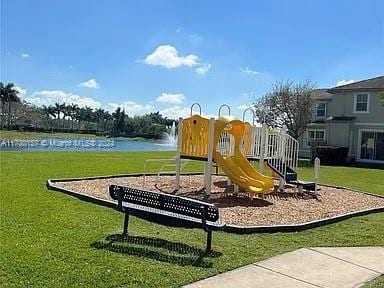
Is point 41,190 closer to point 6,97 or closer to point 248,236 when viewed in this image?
point 248,236

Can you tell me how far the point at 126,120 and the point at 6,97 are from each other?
2577 cm

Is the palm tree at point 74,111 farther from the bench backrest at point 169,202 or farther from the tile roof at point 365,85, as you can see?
the bench backrest at point 169,202

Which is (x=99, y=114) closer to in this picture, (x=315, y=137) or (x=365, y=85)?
(x=315, y=137)

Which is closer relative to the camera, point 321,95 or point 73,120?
point 321,95

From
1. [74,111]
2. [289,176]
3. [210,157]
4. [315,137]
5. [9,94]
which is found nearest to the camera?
[210,157]

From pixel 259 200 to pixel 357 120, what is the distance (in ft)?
82.9

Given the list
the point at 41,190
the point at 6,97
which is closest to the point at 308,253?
the point at 41,190

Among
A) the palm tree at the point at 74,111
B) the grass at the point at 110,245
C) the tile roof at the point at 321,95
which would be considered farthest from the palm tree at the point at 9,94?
the grass at the point at 110,245

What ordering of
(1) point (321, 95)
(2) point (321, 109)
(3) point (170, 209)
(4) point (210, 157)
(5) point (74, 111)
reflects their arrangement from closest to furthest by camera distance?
1. (3) point (170, 209)
2. (4) point (210, 157)
3. (2) point (321, 109)
4. (1) point (321, 95)
5. (5) point (74, 111)

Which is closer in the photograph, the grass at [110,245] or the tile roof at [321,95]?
the grass at [110,245]

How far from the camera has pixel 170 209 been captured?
23.4 ft

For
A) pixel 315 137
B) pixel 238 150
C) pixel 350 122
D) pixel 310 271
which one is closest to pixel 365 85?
pixel 350 122

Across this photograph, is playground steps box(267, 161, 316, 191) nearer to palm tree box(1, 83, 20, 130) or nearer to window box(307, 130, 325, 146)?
window box(307, 130, 325, 146)

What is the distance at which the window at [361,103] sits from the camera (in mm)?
34125
